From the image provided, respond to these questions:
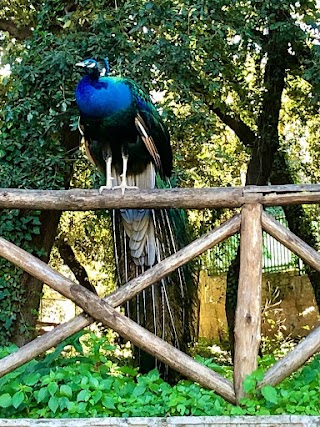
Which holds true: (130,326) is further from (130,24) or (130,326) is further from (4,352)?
(130,24)

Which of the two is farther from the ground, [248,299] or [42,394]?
[248,299]

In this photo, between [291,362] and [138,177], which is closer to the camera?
[291,362]

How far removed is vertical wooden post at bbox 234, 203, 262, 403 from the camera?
2662 mm

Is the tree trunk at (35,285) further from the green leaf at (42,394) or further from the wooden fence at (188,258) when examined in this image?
the green leaf at (42,394)

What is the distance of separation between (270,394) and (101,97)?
1972mm

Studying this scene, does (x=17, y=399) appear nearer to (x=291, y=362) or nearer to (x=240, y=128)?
(x=291, y=362)

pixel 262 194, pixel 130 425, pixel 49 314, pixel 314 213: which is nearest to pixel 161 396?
pixel 130 425

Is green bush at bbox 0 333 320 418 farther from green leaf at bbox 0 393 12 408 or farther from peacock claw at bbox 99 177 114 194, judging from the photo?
peacock claw at bbox 99 177 114 194

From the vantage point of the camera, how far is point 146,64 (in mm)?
4266

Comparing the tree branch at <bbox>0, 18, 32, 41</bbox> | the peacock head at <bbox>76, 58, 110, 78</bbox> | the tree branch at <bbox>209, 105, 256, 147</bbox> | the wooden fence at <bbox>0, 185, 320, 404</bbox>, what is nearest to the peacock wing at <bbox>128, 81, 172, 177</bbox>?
the peacock head at <bbox>76, 58, 110, 78</bbox>

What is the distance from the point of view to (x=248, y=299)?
2.70m

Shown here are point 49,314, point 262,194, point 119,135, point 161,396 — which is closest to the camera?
point 161,396

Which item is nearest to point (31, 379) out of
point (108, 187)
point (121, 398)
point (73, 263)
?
A: point (121, 398)

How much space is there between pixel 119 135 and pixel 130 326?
1.50 meters
